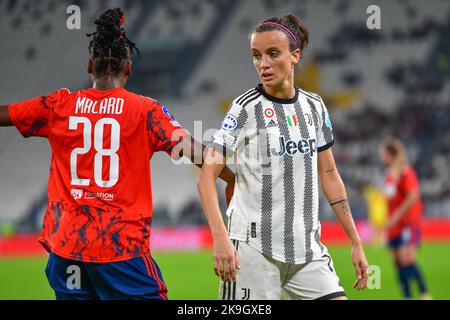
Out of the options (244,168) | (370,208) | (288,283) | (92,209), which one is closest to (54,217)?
(92,209)

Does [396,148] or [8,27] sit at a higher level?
[8,27]

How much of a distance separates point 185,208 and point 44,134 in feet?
50.4

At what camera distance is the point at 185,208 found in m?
19.0

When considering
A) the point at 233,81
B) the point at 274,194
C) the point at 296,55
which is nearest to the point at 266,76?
the point at 296,55

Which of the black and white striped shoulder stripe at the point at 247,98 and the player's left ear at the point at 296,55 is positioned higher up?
the player's left ear at the point at 296,55

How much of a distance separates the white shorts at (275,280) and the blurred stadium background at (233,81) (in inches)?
515

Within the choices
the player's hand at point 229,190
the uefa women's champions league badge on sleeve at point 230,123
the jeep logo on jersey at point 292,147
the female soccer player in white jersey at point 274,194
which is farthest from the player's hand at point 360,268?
the uefa women's champions league badge on sleeve at point 230,123

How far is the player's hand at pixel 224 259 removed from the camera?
11.2ft

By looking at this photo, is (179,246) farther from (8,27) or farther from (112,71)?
(112,71)

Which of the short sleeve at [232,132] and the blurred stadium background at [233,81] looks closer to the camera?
the short sleeve at [232,132]

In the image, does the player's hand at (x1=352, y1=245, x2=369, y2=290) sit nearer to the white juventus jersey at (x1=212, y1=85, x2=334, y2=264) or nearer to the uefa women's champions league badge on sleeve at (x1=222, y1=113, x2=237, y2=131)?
the white juventus jersey at (x1=212, y1=85, x2=334, y2=264)

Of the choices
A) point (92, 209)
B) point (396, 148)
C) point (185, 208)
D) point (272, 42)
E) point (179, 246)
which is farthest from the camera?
point (185, 208)

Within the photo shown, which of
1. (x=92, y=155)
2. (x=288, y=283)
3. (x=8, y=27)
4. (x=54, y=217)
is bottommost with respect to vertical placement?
(x=288, y=283)

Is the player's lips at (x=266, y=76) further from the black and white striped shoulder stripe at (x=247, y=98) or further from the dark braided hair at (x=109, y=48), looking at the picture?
the dark braided hair at (x=109, y=48)
